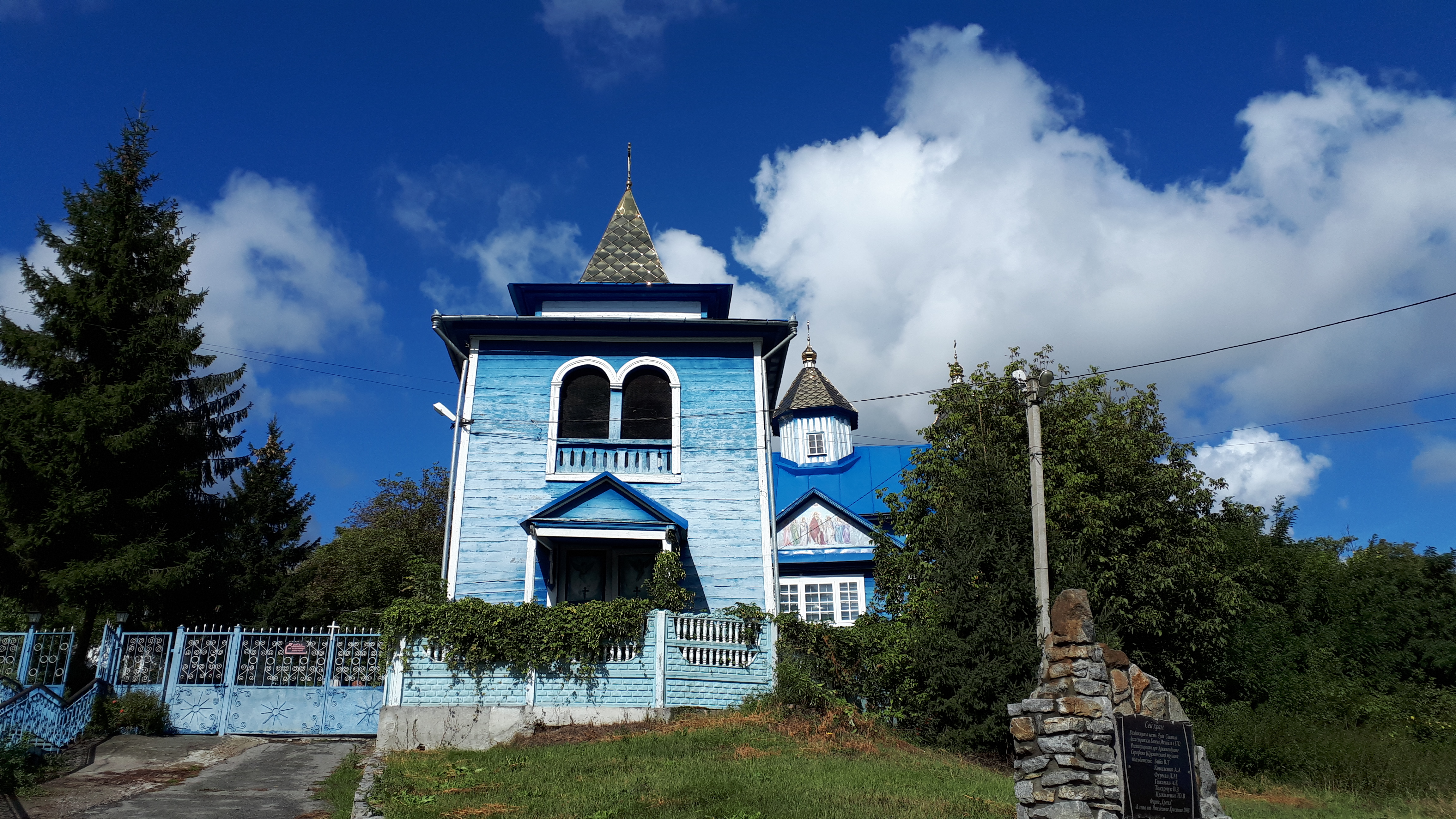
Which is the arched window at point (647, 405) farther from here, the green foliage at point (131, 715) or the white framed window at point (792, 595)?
the white framed window at point (792, 595)

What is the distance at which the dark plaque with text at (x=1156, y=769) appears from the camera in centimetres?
723

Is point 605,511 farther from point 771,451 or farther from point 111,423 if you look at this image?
point 111,423

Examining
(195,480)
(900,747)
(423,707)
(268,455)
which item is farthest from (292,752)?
(268,455)

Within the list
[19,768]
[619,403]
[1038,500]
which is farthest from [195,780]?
[1038,500]

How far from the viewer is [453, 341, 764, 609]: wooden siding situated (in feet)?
50.4

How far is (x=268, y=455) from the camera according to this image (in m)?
31.8

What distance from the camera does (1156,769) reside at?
737cm

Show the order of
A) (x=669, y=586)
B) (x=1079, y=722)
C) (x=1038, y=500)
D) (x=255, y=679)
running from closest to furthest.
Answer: (x=1079, y=722) → (x=1038, y=500) → (x=669, y=586) → (x=255, y=679)

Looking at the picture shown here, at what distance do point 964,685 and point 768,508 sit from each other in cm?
469

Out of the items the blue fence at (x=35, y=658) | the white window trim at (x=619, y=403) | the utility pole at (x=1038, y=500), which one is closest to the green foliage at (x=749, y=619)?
the white window trim at (x=619, y=403)

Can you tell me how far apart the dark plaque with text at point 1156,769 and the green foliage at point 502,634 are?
7.71 m

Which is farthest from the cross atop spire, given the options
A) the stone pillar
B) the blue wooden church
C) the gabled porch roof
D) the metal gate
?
the stone pillar

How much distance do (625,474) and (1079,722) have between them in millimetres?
9945

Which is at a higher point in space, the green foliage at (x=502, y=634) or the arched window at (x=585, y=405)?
the arched window at (x=585, y=405)
